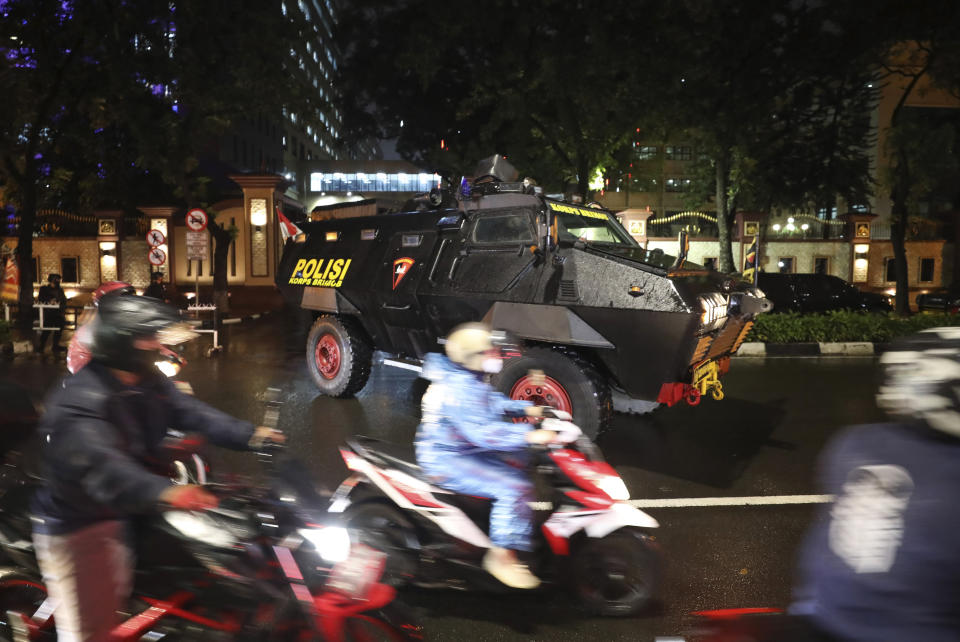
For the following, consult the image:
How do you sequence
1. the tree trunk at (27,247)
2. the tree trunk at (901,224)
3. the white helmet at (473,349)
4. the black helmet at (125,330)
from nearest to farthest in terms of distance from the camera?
the black helmet at (125,330)
the white helmet at (473,349)
the tree trunk at (27,247)
the tree trunk at (901,224)

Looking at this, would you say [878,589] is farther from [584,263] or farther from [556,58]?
[556,58]

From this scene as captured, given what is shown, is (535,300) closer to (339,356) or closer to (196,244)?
(339,356)

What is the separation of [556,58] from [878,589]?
56.3ft

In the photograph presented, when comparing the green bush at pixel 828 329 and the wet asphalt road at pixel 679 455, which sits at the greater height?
the green bush at pixel 828 329

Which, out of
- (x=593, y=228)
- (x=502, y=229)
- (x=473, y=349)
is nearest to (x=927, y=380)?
(x=473, y=349)

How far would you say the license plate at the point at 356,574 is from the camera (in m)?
2.60

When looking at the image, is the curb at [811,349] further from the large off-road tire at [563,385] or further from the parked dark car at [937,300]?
the large off-road tire at [563,385]

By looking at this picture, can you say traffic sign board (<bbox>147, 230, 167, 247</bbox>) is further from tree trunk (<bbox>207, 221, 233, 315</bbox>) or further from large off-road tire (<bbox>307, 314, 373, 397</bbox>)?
large off-road tire (<bbox>307, 314, 373, 397</bbox>)

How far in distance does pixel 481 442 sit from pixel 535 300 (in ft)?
9.87

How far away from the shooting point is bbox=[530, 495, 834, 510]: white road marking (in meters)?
5.07

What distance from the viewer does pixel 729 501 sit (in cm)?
514

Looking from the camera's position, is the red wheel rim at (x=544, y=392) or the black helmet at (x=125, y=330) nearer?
the black helmet at (x=125, y=330)

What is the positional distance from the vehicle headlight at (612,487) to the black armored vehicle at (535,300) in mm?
1930

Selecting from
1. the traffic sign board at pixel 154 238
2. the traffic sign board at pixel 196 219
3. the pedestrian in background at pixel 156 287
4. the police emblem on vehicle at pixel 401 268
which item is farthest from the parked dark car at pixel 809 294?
the pedestrian in background at pixel 156 287
